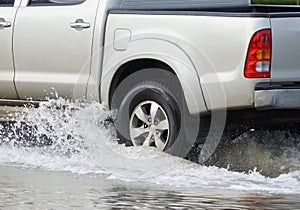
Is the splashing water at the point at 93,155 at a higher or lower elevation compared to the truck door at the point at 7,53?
lower

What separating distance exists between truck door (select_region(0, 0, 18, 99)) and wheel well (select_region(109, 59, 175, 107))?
1.15 m

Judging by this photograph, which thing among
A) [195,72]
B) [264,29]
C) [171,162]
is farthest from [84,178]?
[264,29]

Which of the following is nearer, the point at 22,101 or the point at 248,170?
the point at 248,170

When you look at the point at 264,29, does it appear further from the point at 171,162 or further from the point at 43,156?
the point at 43,156

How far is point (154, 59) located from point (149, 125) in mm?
551

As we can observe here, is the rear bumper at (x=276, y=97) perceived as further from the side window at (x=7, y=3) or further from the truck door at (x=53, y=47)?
the side window at (x=7, y=3)

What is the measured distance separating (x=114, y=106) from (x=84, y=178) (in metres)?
1.01

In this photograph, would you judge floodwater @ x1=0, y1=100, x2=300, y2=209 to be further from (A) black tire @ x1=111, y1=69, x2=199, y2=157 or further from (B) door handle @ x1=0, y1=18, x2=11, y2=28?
(B) door handle @ x1=0, y1=18, x2=11, y2=28

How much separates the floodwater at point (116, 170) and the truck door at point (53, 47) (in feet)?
0.63

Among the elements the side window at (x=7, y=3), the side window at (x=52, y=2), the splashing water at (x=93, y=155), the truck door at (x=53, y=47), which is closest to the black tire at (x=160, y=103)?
the splashing water at (x=93, y=155)

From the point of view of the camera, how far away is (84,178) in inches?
313

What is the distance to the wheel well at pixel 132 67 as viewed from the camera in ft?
27.7

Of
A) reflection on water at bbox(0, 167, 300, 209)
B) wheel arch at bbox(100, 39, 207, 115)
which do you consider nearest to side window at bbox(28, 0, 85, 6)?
wheel arch at bbox(100, 39, 207, 115)

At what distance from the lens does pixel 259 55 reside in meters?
7.76
